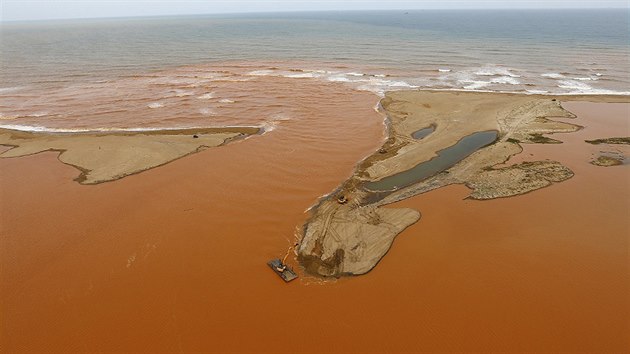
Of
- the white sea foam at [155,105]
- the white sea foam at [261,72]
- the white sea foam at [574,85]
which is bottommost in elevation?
the white sea foam at [155,105]

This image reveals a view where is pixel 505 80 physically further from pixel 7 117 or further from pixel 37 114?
pixel 7 117

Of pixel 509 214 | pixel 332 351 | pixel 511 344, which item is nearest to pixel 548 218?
pixel 509 214

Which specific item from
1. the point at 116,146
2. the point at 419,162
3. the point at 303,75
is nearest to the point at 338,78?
the point at 303,75

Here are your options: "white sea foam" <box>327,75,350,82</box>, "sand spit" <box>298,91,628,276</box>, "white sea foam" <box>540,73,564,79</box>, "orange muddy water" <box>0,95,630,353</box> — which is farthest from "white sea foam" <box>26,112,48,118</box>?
"white sea foam" <box>540,73,564,79</box>

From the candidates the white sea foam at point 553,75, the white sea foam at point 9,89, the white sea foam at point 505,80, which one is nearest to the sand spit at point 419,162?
the white sea foam at point 505,80

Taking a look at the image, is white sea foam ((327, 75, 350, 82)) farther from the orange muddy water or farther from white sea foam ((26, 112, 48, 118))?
white sea foam ((26, 112, 48, 118))

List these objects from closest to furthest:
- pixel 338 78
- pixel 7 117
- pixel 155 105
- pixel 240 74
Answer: pixel 7 117 < pixel 155 105 < pixel 338 78 < pixel 240 74

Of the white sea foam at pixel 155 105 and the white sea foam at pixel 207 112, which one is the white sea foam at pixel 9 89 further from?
the white sea foam at pixel 207 112
